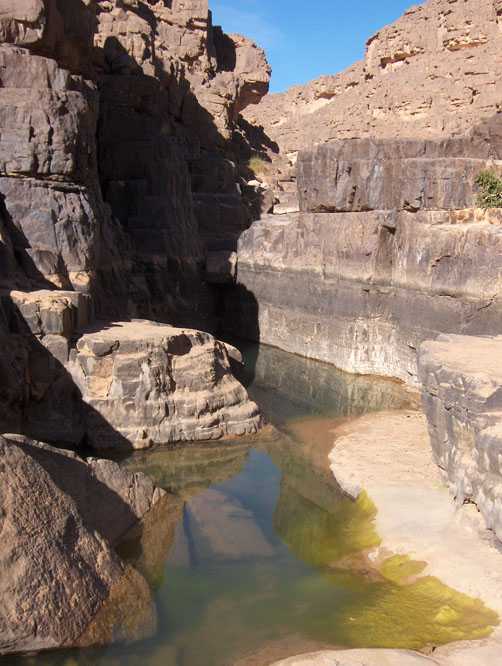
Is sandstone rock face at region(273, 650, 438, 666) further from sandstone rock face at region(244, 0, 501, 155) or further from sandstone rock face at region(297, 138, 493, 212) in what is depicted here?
sandstone rock face at region(244, 0, 501, 155)

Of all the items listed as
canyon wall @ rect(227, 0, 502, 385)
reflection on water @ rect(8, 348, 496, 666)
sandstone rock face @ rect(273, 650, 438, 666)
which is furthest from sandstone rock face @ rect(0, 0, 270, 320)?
sandstone rock face @ rect(273, 650, 438, 666)

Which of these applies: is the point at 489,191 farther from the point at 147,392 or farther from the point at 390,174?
the point at 147,392

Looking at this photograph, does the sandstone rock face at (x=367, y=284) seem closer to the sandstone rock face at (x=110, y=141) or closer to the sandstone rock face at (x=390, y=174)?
the sandstone rock face at (x=390, y=174)

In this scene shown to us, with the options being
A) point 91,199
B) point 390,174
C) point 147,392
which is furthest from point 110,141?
point 147,392

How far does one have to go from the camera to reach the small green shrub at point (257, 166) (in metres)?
26.1

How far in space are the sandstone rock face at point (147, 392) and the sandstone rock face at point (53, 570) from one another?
295cm

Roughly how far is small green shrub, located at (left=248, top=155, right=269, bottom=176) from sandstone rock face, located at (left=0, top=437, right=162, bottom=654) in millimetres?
21097

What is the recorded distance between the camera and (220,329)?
736 inches

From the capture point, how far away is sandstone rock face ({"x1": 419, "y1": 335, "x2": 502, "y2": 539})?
19.9 ft

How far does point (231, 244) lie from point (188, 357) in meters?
9.78

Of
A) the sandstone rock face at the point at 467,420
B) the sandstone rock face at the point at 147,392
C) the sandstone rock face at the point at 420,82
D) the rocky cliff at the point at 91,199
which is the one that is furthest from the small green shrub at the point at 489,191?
the sandstone rock face at the point at 420,82

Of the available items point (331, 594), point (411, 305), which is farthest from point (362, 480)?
point (411, 305)

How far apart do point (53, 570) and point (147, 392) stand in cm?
434

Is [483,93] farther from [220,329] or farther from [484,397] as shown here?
[484,397]
